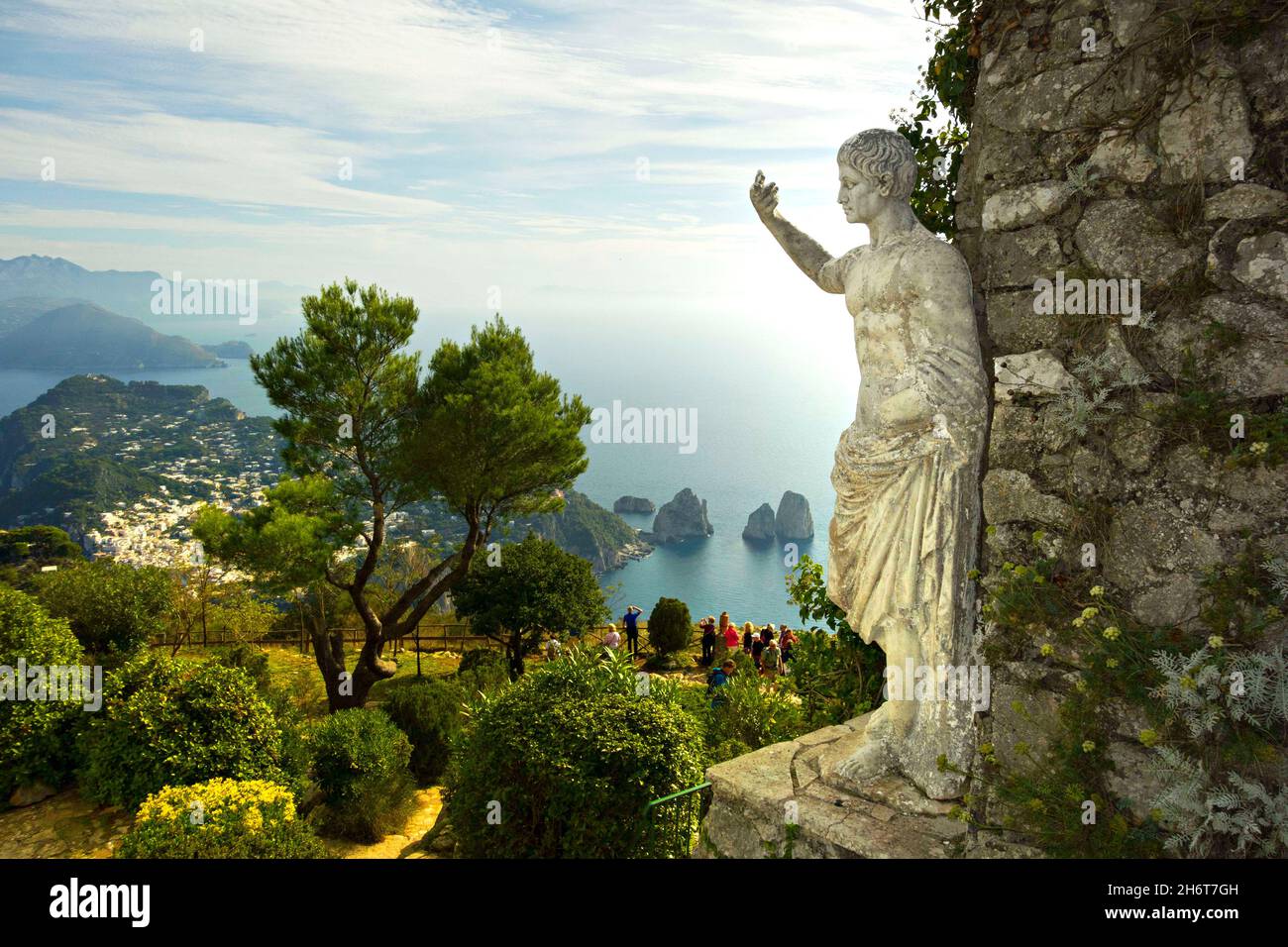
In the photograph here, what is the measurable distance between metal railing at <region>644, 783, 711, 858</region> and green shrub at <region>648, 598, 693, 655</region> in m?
11.6

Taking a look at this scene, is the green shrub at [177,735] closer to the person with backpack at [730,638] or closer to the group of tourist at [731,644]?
the group of tourist at [731,644]

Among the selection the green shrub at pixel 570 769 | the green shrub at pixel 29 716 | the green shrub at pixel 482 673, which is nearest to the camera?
the green shrub at pixel 570 769

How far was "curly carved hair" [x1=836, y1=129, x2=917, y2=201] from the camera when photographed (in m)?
3.42

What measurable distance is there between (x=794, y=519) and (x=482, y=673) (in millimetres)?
32963

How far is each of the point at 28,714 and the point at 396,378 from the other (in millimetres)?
8286

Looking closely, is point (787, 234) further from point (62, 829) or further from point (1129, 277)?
point (62, 829)

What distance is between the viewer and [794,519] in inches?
1732

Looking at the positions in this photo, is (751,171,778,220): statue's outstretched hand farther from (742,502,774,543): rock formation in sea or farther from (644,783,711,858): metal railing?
(742,502,774,543): rock formation in sea

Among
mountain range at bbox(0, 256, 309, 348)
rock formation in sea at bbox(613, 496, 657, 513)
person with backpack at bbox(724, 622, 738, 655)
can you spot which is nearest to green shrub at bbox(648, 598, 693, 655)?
person with backpack at bbox(724, 622, 738, 655)

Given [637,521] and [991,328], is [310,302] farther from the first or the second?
[637,521]

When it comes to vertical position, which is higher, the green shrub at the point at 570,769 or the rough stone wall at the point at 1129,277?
the rough stone wall at the point at 1129,277

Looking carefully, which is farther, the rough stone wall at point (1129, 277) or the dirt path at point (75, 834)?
the dirt path at point (75, 834)

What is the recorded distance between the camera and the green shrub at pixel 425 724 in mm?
10766

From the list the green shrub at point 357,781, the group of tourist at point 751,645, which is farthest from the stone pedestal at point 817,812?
the group of tourist at point 751,645
